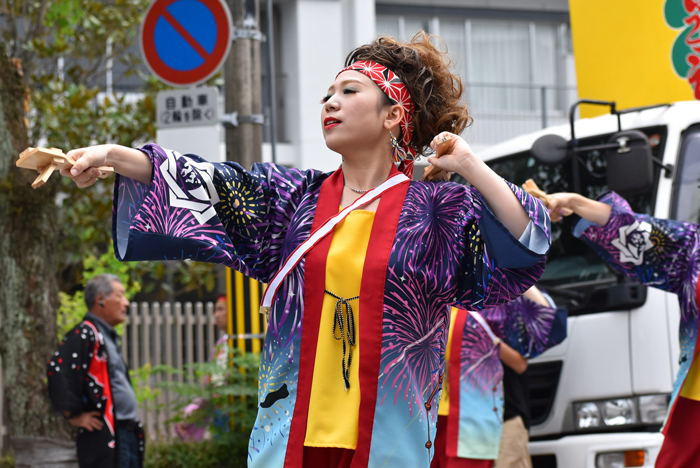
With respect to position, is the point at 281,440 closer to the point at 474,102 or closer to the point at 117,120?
the point at 117,120

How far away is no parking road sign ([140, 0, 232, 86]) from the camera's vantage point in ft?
18.3

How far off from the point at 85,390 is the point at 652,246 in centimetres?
369

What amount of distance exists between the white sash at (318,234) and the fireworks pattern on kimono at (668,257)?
67.5 inches

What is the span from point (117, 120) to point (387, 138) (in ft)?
26.3

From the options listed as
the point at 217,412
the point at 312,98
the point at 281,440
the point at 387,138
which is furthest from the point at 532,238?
the point at 312,98

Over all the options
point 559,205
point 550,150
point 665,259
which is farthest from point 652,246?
point 550,150

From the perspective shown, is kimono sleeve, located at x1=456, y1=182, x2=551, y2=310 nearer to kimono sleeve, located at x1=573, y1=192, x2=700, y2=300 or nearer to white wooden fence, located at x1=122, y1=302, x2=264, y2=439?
kimono sleeve, located at x1=573, y1=192, x2=700, y2=300

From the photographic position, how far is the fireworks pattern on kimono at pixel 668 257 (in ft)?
12.5

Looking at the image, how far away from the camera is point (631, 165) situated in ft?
14.0

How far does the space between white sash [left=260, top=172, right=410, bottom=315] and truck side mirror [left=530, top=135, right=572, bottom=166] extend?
1996 millimetres

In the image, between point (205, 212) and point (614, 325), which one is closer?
point (205, 212)

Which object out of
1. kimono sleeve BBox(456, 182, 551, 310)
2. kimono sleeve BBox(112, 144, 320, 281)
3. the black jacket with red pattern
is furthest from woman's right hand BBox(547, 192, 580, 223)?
the black jacket with red pattern

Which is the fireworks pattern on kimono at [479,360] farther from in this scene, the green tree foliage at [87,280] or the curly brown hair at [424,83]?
the green tree foliage at [87,280]

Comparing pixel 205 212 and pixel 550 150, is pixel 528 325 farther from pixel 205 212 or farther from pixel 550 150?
pixel 205 212
